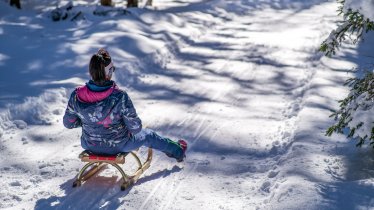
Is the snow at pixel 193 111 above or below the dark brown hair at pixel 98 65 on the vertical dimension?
below

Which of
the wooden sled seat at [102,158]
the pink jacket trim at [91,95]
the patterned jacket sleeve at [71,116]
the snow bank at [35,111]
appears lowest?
the snow bank at [35,111]

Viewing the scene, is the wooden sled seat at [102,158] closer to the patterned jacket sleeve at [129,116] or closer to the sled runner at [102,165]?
the sled runner at [102,165]

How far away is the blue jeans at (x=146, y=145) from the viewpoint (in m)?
5.95

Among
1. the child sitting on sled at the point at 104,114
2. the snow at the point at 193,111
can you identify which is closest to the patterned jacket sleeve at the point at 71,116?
the child sitting on sled at the point at 104,114

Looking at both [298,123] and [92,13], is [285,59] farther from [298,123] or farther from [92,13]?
[92,13]

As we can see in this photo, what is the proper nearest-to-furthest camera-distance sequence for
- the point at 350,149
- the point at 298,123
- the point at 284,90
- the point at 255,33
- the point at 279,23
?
the point at 350,149 → the point at 298,123 → the point at 284,90 → the point at 255,33 → the point at 279,23

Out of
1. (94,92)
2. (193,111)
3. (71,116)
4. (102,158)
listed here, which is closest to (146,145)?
(102,158)

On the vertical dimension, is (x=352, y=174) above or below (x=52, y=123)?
above

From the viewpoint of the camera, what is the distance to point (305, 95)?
32.2ft

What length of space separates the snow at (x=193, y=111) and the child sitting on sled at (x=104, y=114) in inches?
22.9

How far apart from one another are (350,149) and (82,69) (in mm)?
6192

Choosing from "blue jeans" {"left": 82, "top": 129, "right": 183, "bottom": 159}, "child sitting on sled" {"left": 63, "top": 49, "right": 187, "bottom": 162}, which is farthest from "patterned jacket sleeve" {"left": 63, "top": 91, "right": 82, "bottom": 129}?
"blue jeans" {"left": 82, "top": 129, "right": 183, "bottom": 159}

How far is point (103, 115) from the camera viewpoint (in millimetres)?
5641

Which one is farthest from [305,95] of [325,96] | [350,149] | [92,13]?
[92,13]
